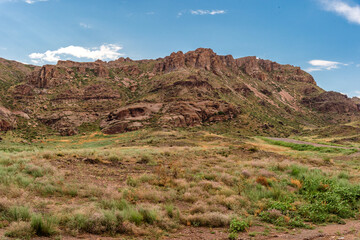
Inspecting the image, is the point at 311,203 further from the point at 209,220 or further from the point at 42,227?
the point at 42,227

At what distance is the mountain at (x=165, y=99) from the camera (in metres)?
Result: 67.9

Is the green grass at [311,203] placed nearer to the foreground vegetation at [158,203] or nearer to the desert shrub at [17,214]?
the foreground vegetation at [158,203]

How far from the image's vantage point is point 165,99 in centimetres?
7650

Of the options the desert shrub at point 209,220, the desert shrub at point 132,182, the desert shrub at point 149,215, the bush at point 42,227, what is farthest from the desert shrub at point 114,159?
the bush at point 42,227

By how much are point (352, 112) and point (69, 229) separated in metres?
149

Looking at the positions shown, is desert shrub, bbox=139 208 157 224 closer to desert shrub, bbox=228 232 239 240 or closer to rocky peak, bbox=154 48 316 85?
desert shrub, bbox=228 232 239 240

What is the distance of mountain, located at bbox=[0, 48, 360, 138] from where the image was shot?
223ft

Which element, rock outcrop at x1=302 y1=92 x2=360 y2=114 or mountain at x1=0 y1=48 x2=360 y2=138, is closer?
mountain at x1=0 y1=48 x2=360 y2=138

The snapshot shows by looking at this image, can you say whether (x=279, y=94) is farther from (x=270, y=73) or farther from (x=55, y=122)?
(x=55, y=122)

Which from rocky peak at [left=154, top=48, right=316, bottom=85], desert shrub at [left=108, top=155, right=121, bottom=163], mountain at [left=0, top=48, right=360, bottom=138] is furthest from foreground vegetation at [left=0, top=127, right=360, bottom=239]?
rocky peak at [left=154, top=48, right=316, bottom=85]

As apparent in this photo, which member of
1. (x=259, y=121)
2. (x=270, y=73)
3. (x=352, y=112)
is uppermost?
(x=270, y=73)

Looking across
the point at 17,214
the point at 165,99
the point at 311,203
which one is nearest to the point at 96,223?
the point at 17,214

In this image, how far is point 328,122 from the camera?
105688mm

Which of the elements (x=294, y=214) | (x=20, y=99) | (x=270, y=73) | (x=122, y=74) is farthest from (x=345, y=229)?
(x=270, y=73)
